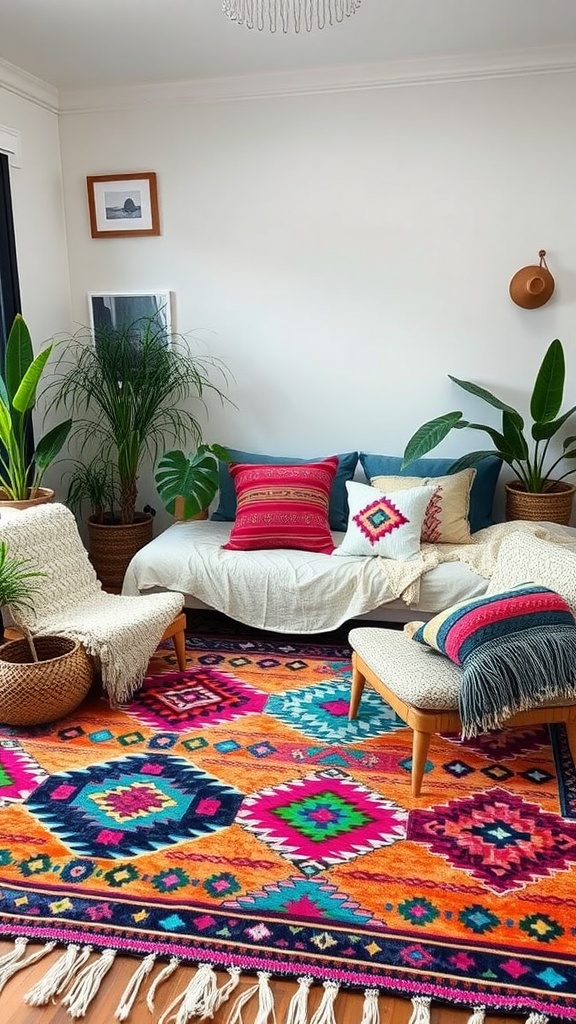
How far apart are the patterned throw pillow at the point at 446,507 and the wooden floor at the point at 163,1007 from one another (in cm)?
230

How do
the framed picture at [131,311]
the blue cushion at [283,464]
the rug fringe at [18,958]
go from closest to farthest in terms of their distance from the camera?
the rug fringe at [18,958]
the blue cushion at [283,464]
the framed picture at [131,311]

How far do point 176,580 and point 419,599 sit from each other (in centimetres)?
111

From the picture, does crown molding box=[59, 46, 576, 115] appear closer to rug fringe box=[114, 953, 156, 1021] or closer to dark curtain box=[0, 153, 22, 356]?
dark curtain box=[0, 153, 22, 356]

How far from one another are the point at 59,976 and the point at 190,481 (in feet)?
8.22

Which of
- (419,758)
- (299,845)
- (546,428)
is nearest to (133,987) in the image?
(299,845)

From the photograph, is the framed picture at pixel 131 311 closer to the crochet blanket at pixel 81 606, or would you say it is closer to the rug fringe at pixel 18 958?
the crochet blanket at pixel 81 606

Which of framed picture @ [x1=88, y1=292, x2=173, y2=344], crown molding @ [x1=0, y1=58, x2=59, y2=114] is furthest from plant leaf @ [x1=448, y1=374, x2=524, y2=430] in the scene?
crown molding @ [x1=0, y1=58, x2=59, y2=114]

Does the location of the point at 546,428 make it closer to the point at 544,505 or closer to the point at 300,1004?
the point at 544,505

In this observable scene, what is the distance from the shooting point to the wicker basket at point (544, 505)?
157 inches

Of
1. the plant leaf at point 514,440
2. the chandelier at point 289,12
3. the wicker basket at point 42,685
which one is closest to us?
the wicker basket at point 42,685

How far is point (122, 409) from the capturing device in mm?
4301

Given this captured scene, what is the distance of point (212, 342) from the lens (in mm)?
4578

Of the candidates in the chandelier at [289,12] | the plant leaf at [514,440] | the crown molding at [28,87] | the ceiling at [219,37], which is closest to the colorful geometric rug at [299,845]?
the plant leaf at [514,440]

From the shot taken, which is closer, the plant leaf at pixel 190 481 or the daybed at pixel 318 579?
the daybed at pixel 318 579
